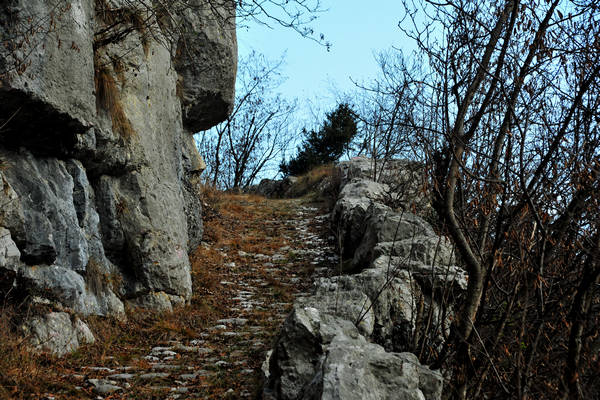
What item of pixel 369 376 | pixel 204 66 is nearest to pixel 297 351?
pixel 369 376

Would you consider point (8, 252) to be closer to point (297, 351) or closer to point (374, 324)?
point (297, 351)

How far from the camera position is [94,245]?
22.7 ft

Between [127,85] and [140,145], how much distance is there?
973 millimetres

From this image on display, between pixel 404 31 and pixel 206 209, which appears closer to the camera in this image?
pixel 404 31

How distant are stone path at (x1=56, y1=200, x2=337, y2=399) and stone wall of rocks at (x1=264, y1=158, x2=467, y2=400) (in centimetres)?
82

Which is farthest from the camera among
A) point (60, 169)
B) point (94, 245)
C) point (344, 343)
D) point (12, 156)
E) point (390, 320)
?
point (94, 245)

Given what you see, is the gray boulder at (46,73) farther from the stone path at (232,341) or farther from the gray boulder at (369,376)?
the gray boulder at (369,376)

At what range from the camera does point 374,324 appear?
540 centimetres

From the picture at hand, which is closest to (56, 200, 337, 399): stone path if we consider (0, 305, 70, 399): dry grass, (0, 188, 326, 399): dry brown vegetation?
(0, 188, 326, 399): dry brown vegetation

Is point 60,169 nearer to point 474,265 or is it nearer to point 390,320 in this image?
point 390,320

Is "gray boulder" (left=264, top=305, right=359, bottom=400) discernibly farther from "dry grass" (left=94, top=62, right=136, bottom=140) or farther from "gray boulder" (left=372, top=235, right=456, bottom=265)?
"dry grass" (left=94, top=62, right=136, bottom=140)

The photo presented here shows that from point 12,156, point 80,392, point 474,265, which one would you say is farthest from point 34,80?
point 474,265

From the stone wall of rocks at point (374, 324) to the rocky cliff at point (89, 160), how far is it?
9.08 ft

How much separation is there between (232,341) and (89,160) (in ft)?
10.5
